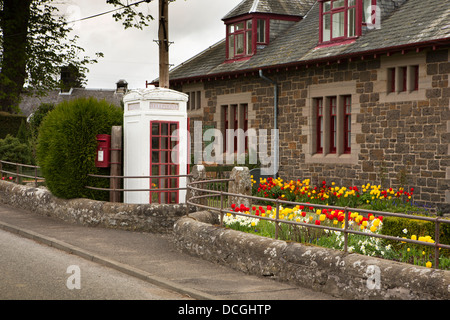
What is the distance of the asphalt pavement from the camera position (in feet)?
26.5

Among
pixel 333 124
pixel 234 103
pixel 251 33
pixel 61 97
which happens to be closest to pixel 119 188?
pixel 333 124

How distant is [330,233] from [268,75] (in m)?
12.7

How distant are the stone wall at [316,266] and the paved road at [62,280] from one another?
1401 millimetres

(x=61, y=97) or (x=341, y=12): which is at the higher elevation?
(x=61, y=97)

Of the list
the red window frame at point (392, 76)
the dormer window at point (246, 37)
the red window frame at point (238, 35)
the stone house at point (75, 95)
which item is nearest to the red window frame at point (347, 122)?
the red window frame at point (392, 76)

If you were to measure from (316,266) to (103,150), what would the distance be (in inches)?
296

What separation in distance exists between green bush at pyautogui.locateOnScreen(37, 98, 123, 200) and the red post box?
90 mm

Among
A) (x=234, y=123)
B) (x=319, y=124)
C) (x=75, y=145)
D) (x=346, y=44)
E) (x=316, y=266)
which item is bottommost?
(x=316, y=266)

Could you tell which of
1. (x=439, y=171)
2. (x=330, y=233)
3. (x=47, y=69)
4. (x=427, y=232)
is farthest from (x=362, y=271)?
(x=47, y=69)

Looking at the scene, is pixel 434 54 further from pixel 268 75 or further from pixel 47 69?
pixel 47 69

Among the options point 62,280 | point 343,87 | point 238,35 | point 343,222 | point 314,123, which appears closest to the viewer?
point 62,280

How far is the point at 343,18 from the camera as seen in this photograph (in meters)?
19.8

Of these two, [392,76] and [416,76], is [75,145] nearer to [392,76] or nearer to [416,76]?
[392,76]

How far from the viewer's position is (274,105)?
2164cm
